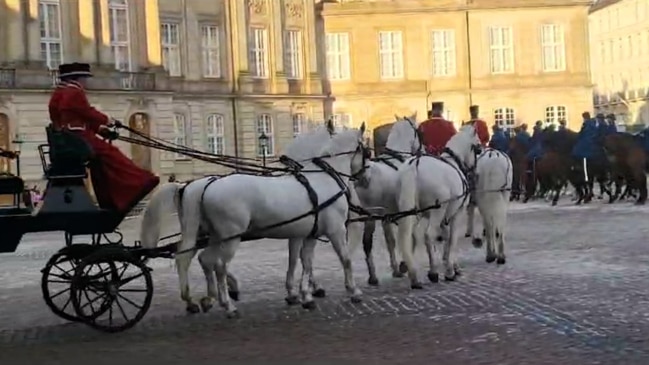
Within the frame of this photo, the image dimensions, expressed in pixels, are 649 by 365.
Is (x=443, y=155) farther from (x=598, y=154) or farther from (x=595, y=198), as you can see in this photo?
(x=595, y=198)

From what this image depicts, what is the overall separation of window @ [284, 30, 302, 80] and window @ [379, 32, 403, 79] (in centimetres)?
578

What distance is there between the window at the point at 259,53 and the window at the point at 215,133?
3.25 metres

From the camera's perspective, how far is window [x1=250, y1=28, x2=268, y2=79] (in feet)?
167

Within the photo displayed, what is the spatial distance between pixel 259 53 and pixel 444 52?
11566mm

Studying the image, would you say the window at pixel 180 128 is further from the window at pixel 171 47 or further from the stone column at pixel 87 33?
the stone column at pixel 87 33

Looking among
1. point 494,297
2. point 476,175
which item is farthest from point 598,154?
point 494,297

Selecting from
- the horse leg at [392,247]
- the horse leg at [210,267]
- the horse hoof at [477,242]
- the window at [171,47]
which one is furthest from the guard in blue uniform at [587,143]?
the window at [171,47]

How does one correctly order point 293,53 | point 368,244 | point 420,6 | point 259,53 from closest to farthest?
point 368,244 < point 259,53 < point 293,53 < point 420,6

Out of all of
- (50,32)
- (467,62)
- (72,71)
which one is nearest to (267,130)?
(467,62)

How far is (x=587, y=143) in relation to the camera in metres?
26.1

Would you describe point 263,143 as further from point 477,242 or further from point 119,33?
point 477,242

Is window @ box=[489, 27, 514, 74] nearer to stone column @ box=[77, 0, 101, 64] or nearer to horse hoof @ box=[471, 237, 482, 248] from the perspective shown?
stone column @ box=[77, 0, 101, 64]

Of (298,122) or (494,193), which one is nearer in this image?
(494,193)

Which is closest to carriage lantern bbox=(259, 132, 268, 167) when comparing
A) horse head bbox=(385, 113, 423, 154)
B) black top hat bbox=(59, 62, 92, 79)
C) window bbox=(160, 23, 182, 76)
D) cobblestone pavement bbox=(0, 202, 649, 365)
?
window bbox=(160, 23, 182, 76)
